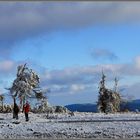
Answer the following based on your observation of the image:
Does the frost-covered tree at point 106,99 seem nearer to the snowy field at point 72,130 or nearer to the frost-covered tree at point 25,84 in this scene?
the frost-covered tree at point 25,84

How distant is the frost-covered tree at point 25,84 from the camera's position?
57.5 m

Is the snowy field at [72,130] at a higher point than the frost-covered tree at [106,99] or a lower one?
lower

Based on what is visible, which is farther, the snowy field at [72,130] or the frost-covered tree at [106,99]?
the frost-covered tree at [106,99]

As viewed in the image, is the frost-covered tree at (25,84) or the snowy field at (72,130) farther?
the frost-covered tree at (25,84)

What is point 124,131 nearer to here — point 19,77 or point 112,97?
point 19,77

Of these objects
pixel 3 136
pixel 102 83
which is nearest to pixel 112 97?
pixel 102 83

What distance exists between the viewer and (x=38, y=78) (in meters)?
58.6

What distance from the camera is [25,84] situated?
58.2 metres

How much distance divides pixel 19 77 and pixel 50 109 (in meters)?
4.56

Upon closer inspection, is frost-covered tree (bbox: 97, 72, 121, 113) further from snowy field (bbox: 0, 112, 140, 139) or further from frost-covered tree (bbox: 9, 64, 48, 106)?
snowy field (bbox: 0, 112, 140, 139)

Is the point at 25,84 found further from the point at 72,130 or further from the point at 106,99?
the point at 72,130

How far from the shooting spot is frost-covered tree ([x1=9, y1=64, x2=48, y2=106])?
57500 millimetres

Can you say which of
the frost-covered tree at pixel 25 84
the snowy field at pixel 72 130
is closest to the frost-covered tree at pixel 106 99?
the frost-covered tree at pixel 25 84

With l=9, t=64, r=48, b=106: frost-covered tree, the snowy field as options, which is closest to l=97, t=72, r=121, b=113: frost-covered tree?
l=9, t=64, r=48, b=106: frost-covered tree
